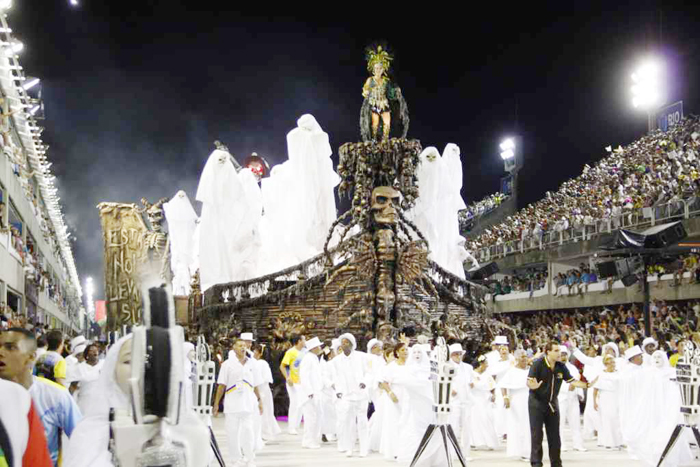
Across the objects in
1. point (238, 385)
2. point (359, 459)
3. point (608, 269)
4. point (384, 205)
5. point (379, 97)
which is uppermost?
point (379, 97)

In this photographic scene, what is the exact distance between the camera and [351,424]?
1520 centimetres

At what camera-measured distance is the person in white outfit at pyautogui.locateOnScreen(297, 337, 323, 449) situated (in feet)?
52.7

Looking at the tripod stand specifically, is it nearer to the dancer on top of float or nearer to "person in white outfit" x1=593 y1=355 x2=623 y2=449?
"person in white outfit" x1=593 y1=355 x2=623 y2=449

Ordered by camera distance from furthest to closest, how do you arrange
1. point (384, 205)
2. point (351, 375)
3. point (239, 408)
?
point (384, 205)
point (351, 375)
point (239, 408)

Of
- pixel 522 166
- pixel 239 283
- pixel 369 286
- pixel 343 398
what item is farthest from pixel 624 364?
pixel 522 166

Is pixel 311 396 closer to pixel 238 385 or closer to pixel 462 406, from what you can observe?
pixel 462 406

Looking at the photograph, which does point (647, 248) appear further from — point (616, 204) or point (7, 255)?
point (7, 255)

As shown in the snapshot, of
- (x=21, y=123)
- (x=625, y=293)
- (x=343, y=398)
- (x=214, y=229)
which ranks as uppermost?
(x=21, y=123)

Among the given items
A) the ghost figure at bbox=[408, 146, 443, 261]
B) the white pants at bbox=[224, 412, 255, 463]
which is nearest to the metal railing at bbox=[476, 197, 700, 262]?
the ghost figure at bbox=[408, 146, 443, 261]

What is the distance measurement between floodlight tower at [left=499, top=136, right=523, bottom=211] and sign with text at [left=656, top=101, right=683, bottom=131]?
15033 millimetres

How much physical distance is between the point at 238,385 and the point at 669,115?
41.1 m

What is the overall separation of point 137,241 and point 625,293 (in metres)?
23.6

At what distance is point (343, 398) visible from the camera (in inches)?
603

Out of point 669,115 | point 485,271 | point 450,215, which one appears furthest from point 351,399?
point 669,115
